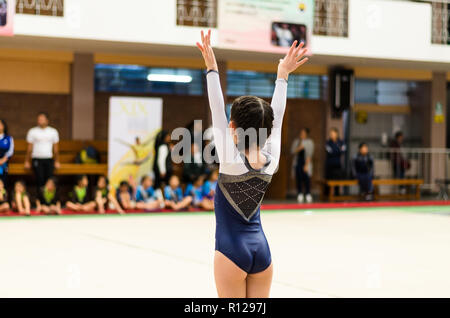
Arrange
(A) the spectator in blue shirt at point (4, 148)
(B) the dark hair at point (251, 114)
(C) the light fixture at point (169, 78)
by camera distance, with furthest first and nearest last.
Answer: (C) the light fixture at point (169, 78) → (A) the spectator in blue shirt at point (4, 148) → (B) the dark hair at point (251, 114)

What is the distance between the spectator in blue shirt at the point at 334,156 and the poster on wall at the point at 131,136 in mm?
4757

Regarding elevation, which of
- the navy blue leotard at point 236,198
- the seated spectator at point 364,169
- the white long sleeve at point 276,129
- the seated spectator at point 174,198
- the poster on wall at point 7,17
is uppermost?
the poster on wall at point 7,17

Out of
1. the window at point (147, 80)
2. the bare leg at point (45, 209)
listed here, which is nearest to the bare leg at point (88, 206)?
the bare leg at point (45, 209)

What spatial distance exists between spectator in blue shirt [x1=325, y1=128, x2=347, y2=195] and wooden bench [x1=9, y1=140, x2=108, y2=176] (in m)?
5.60

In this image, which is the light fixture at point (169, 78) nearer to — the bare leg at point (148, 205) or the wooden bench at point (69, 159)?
the wooden bench at point (69, 159)

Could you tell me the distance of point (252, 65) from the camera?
1816cm

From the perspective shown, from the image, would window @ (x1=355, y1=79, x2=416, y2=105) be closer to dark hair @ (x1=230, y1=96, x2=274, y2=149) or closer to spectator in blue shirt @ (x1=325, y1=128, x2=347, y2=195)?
spectator in blue shirt @ (x1=325, y1=128, x2=347, y2=195)

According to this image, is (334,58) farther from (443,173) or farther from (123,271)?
(123,271)

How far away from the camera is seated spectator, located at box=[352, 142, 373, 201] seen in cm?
1673

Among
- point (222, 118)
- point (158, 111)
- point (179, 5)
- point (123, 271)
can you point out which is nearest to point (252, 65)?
point (179, 5)

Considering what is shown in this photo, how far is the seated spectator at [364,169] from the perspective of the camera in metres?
16.7

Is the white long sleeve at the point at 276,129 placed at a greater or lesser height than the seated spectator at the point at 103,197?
greater

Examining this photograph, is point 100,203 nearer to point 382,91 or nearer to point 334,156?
point 334,156

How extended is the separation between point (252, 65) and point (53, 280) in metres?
12.2
